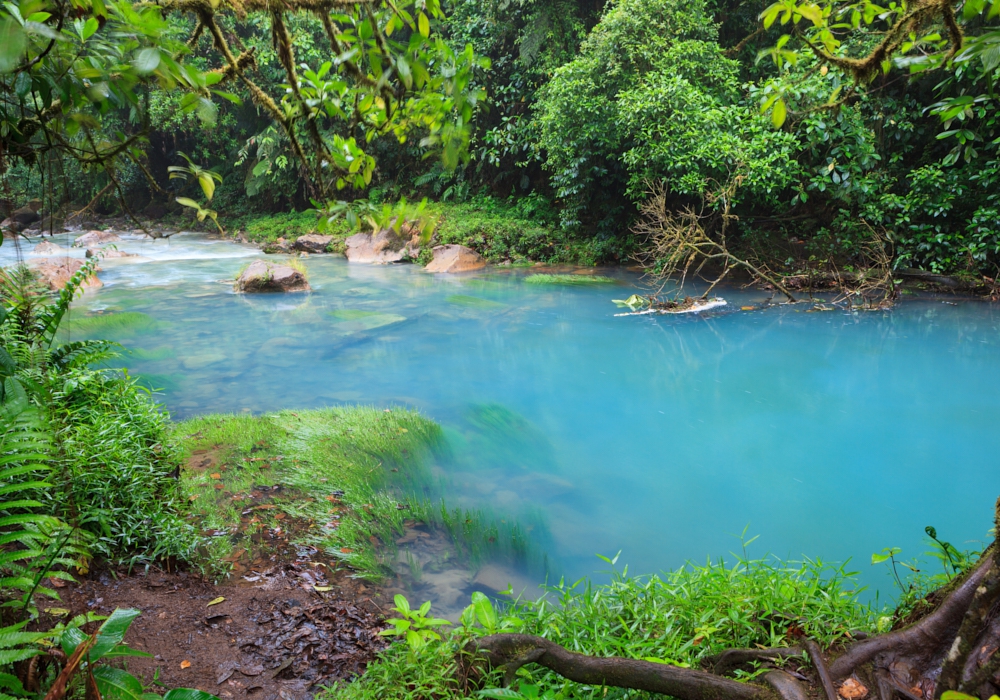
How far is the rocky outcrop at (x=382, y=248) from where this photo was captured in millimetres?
15953

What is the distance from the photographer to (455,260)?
588 inches

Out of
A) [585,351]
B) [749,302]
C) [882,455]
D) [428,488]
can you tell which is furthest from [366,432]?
[749,302]

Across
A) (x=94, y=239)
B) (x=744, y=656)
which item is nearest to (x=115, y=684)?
(x=744, y=656)

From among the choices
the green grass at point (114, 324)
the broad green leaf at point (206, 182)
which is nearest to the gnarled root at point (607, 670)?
the broad green leaf at point (206, 182)

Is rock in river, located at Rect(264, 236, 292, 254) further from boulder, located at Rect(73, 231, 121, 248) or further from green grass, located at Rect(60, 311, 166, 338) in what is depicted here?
green grass, located at Rect(60, 311, 166, 338)

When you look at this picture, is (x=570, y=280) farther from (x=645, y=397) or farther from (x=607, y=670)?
(x=607, y=670)

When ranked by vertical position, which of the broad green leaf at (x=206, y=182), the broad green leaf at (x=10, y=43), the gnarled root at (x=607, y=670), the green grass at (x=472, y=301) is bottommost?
the green grass at (x=472, y=301)

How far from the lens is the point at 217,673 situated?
8.78 ft

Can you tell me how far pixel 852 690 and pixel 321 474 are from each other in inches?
151

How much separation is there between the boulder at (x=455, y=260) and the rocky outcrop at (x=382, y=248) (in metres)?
0.76

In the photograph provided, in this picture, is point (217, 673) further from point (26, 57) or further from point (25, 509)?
point (26, 57)

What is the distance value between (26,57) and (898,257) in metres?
12.8

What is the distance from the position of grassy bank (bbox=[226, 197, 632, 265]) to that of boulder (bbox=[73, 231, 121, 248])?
6.76 m

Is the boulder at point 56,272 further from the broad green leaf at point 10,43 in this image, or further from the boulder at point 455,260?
the broad green leaf at point 10,43
